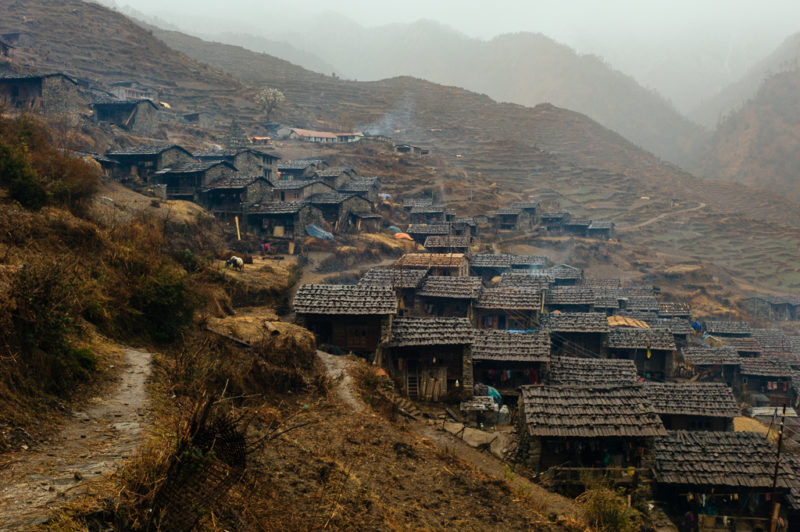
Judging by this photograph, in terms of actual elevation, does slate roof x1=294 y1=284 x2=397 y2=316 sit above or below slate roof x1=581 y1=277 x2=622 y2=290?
above

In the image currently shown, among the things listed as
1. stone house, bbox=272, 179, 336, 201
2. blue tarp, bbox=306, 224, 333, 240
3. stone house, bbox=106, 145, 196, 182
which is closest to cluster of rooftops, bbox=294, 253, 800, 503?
blue tarp, bbox=306, 224, 333, 240

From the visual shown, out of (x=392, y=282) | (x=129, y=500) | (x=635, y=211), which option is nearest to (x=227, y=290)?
(x=392, y=282)

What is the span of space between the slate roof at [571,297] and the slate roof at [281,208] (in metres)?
24.4

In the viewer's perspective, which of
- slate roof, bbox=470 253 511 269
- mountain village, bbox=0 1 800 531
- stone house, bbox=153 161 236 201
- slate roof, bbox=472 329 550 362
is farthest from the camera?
slate roof, bbox=470 253 511 269

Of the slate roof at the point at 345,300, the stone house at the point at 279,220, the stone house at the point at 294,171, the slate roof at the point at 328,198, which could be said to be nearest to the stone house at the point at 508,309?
the slate roof at the point at 345,300

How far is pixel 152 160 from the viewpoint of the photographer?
146 feet

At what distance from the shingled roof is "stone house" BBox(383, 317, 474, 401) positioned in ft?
13.9

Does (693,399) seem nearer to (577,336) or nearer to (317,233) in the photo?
(577,336)

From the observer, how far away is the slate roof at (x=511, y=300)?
33.9m

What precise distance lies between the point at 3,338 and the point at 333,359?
43.7 feet

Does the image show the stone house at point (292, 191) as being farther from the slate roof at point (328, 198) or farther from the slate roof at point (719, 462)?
the slate roof at point (719, 462)

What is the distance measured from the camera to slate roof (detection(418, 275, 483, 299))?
33.8 m

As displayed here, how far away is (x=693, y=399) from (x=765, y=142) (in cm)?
17628

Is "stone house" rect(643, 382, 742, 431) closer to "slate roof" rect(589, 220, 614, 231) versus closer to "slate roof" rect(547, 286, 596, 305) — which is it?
"slate roof" rect(547, 286, 596, 305)
